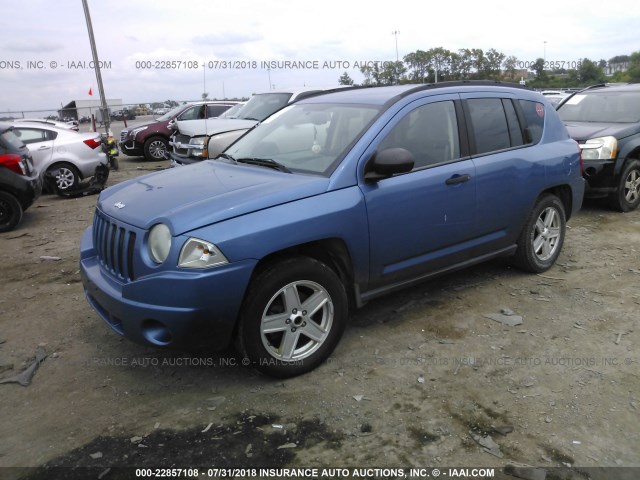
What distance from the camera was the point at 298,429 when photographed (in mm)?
3043

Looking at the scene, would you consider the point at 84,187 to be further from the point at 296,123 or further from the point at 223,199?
the point at 223,199

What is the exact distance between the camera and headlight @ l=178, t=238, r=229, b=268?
311 cm

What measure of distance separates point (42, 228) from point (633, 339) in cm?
774

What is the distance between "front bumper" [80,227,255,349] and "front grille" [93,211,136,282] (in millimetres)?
104

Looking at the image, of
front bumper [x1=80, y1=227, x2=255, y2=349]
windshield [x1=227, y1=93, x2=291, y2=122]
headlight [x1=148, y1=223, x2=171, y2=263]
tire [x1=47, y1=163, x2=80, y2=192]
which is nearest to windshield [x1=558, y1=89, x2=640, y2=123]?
windshield [x1=227, y1=93, x2=291, y2=122]

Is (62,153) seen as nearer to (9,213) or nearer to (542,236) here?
(9,213)

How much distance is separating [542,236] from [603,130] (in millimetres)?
3508

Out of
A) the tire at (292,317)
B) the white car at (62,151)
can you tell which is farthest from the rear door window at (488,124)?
the white car at (62,151)

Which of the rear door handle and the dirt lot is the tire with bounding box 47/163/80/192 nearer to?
the dirt lot

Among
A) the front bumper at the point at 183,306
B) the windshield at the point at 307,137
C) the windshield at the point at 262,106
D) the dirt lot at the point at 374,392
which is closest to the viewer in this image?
the dirt lot at the point at 374,392

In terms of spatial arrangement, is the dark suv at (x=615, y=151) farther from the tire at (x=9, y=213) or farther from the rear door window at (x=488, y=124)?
the tire at (x=9, y=213)

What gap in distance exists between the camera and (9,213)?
820cm

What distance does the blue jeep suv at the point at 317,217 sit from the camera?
3.18 m

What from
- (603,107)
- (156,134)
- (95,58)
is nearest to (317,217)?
(603,107)
